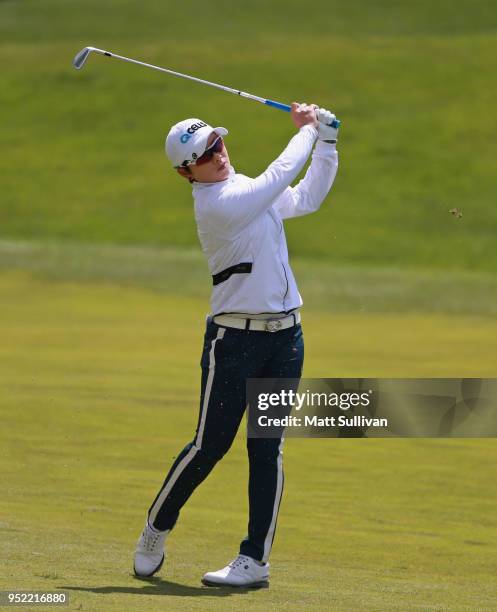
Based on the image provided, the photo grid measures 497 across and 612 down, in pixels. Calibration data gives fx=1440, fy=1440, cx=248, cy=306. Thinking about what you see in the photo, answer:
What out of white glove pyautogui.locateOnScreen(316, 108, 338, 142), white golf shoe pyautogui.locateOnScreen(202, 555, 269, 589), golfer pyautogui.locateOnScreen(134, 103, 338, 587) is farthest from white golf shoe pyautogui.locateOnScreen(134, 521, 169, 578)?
white glove pyautogui.locateOnScreen(316, 108, 338, 142)

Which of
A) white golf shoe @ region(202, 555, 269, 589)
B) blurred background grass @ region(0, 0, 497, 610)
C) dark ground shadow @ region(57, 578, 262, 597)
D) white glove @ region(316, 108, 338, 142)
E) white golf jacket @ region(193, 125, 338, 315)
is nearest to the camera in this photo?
dark ground shadow @ region(57, 578, 262, 597)

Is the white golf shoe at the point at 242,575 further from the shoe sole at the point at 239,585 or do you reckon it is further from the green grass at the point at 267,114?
the green grass at the point at 267,114

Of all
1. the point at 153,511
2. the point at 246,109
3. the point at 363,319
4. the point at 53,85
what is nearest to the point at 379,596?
the point at 153,511

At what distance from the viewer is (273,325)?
593cm

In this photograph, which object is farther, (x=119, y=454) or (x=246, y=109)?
(x=246, y=109)

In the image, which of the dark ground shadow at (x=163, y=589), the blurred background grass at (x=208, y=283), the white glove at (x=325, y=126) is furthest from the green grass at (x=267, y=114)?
the dark ground shadow at (x=163, y=589)

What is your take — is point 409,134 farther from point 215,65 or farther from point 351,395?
point 351,395

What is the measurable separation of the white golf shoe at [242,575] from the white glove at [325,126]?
6.06ft

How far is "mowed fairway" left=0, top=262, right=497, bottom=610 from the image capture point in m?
5.85

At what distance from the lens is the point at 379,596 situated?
5.70 m

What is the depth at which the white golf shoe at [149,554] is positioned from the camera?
19.7 ft

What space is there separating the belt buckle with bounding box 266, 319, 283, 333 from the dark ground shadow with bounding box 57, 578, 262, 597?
1067 mm

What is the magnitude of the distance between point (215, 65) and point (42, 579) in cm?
3102

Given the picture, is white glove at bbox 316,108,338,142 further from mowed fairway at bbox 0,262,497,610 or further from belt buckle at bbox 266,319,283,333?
mowed fairway at bbox 0,262,497,610
